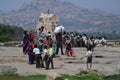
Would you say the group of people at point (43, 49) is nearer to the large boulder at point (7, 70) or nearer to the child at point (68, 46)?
the child at point (68, 46)

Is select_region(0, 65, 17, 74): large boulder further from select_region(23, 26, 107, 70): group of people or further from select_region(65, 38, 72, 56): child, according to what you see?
select_region(65, 38, 72, 56): child

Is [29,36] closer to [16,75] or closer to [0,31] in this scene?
[16,75]

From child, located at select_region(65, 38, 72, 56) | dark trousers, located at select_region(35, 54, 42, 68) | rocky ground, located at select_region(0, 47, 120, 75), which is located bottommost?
rocky ground, located at select_region(0, 47, 120, 75)

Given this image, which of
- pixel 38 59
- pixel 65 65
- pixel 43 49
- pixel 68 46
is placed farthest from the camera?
pixel 68 46

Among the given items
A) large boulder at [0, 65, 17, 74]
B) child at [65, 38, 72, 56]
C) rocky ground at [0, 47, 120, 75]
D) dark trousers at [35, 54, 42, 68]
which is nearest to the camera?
large boulder at [0, 65, 17, 74]

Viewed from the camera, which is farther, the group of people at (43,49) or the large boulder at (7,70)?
the group of people at (43,49)

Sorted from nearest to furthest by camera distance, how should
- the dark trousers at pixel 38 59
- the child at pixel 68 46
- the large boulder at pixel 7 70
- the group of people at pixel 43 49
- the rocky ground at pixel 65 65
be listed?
the large boulder at pixel 7 70, the rocky ground at pixel 65 65, the group of people at pixel 43 49, the dark trousers at pixel 38 59, the child at pixel 68 46

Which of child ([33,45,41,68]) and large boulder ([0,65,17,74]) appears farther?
child ([33,45,41,68])

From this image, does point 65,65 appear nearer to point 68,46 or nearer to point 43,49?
point 43,49

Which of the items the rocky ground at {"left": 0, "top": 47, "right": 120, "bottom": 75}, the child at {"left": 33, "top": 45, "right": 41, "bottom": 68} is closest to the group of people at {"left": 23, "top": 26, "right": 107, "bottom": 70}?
the child at {"left": 33, "top": 45, "right": 41, "bottom": 68}

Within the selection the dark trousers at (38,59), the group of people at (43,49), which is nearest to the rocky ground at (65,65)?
the dark trousers at (38,59)

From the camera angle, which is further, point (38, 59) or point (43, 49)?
point (43, 49)

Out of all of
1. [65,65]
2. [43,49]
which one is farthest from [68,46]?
[43,49]

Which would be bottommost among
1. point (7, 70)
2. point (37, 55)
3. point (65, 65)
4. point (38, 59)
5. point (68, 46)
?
point (65, 65)
